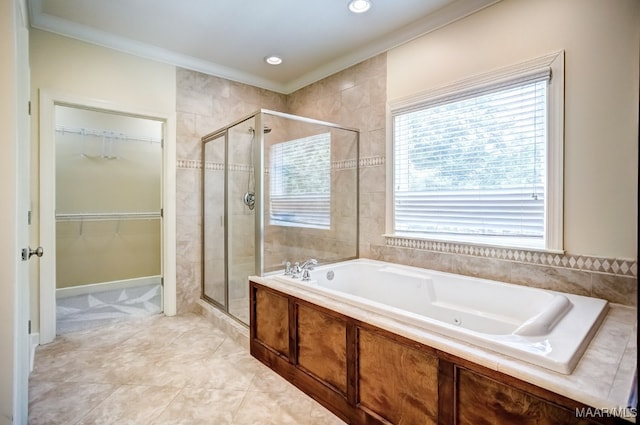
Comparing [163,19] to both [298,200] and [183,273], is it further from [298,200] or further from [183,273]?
[183,273]

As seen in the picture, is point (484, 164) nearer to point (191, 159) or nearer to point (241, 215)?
point (241, 215)

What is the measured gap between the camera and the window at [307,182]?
120 inches

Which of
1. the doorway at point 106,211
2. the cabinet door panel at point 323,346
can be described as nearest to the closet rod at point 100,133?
the doorway at point 106,211

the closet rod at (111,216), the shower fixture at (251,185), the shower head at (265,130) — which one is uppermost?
the shower head at (265,130)

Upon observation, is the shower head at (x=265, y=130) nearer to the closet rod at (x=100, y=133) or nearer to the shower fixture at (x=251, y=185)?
the shower fixture at (x=251, y=185)

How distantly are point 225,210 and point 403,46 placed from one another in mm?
2215

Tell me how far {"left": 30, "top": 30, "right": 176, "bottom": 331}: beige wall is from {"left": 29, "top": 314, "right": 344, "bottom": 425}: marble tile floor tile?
2.09 feet

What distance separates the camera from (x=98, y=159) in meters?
4.19

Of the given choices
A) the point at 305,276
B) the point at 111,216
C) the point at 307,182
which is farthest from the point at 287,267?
the point at 111,216

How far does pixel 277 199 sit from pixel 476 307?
1.80 m

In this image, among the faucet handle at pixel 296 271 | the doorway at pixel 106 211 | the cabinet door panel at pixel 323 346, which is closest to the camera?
the cabinet door panel at pixel 323 346

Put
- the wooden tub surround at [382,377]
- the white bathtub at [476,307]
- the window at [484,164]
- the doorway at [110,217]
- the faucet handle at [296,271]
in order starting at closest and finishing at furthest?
the wooden tub surround at [382,377] → the white bathtub at [476,307] → the window at [484,164] → the faucet handle at [296,271] → the doorway at [110,217]

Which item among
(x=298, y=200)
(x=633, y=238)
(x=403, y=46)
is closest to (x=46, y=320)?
(x=298, y=200)

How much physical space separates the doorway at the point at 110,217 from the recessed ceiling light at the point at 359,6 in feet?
6.61
